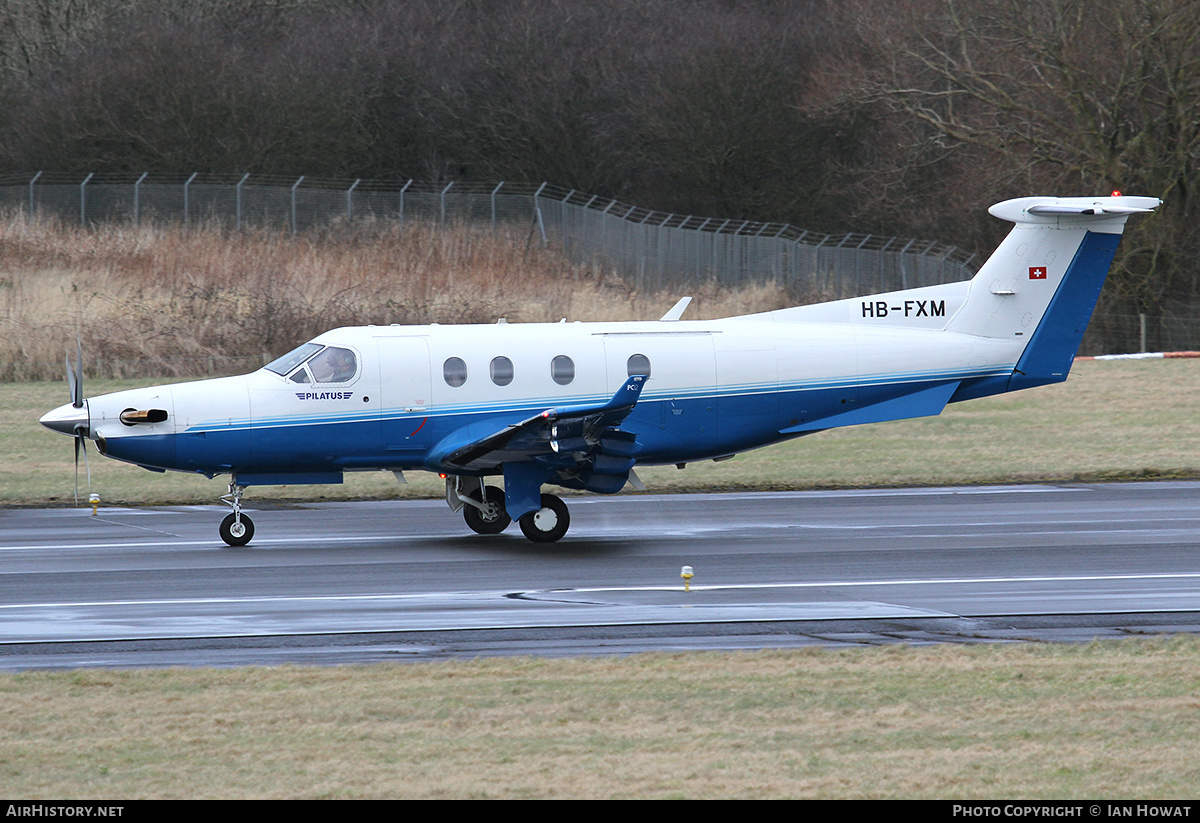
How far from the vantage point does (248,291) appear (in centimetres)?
3759

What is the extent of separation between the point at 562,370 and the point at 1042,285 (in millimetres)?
6444

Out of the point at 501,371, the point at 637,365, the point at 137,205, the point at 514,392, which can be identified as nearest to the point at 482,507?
the point at 514,392

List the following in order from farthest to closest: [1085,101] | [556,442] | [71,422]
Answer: [1085,101] < [71,422] < [556,442]

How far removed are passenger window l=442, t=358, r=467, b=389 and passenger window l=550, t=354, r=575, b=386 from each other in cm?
106

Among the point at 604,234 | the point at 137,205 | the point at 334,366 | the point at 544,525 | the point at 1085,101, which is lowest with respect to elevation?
the point at 544,525

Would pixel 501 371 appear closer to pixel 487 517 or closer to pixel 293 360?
pixel 487 517

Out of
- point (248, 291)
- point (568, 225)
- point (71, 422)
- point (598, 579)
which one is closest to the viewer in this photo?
point (598, 579)

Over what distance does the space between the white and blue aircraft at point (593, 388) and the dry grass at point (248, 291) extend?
17.7 metres

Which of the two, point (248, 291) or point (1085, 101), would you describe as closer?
→ point (248, 291)

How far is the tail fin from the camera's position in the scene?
59.8 feet

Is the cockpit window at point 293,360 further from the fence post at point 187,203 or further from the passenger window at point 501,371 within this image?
the fence post at point 187,203

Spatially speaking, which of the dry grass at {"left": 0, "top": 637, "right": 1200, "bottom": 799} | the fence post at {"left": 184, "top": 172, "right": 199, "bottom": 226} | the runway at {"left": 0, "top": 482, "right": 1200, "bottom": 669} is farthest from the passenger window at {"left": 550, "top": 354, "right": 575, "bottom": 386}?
the fence post at {"left": 184, "top": 172, "right": 199, "bottom": 226}

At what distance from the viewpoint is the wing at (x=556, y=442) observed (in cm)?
1570

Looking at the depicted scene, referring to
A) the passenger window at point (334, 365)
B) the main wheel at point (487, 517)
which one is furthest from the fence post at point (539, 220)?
A: the passenger window at point (334, 365)
